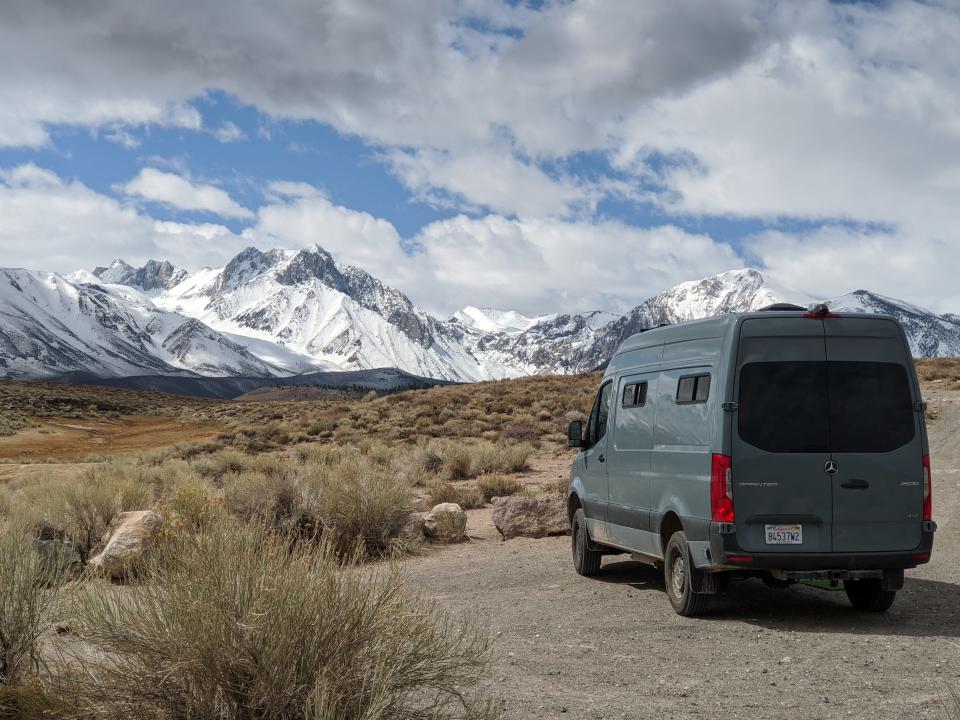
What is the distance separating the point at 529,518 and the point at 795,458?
21.6 feet

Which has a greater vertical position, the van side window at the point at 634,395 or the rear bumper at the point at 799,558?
the van side window at the point at 634,395

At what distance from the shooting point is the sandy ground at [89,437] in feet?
112

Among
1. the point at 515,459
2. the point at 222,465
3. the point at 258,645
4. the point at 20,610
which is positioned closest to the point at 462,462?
the point at 515,459

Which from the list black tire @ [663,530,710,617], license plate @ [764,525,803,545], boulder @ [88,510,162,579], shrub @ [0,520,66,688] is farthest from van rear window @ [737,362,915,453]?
boulder @ [88,510,162,579]

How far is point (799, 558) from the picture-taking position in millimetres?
7629

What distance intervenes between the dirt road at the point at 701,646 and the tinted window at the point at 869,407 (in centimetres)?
159

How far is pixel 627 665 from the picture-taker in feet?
21.7

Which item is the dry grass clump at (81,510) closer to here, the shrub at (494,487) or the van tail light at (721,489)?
the shrub at (494,487)

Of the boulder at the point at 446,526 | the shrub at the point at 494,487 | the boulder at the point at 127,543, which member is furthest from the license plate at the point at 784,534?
the shrub at the point at 494,487

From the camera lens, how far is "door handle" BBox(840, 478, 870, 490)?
305 inches

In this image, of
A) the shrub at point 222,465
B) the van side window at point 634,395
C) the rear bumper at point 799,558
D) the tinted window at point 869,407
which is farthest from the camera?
the shrub at point 222,465

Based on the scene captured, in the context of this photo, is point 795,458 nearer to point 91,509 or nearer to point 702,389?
point 702,389

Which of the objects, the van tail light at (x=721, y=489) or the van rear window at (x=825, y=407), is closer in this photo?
the van tail light at (x=721, y=489)

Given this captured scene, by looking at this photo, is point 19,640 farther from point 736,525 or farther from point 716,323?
point 716,323
